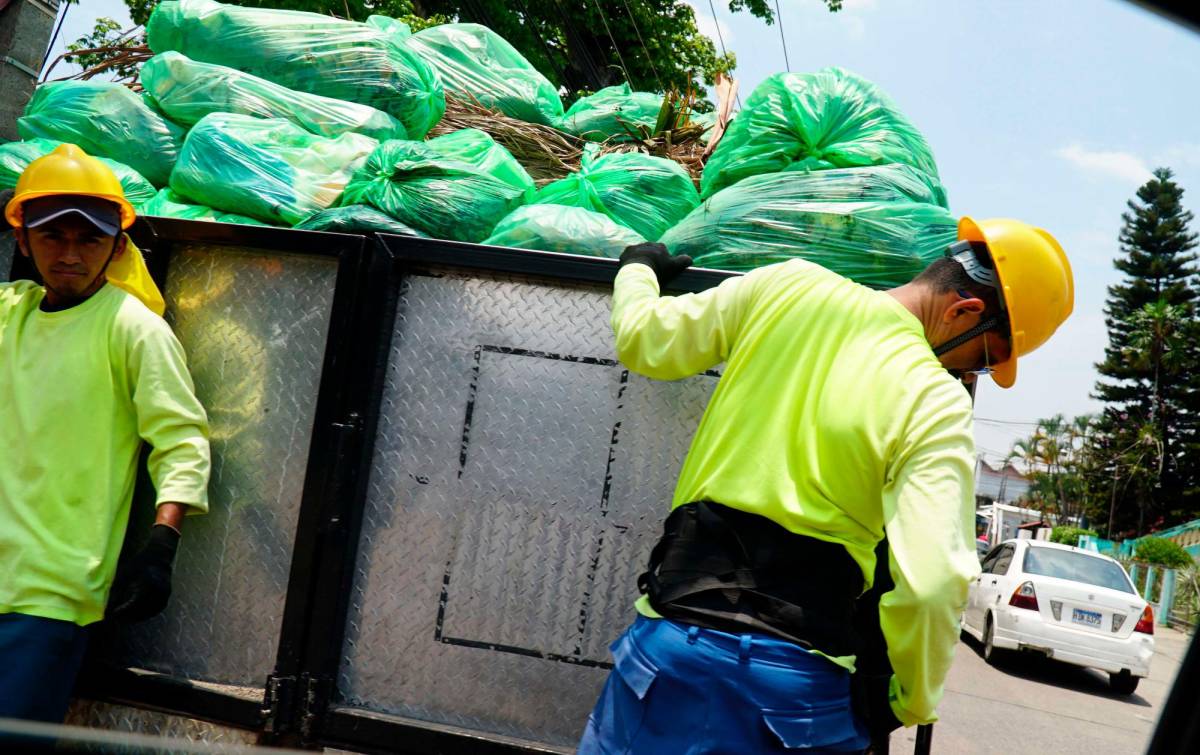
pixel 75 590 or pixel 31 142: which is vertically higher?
pixel 31 142

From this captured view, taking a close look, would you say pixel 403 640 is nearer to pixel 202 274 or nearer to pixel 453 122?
pixel 202 274

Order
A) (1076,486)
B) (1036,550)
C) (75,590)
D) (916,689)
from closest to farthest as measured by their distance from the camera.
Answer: (916,689) → (75,590) → (1036,550) → (1076,486)

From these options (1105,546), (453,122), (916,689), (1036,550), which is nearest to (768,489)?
(916,689)

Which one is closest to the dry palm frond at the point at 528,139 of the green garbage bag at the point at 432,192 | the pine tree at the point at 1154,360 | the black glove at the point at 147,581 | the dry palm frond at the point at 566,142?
the dry palm frond at the point at 566,142

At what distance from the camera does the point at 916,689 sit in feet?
6.19

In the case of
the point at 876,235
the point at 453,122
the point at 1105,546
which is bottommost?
the point at 1105,546

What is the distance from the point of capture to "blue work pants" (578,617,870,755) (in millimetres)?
1841

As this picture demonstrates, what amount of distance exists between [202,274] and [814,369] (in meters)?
1.94

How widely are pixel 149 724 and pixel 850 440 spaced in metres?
2.16

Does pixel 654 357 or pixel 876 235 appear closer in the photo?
pixel 654 357

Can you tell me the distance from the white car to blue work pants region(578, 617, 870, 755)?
391 inches

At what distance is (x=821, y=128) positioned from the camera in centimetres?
322

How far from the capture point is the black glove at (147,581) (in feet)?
8.43

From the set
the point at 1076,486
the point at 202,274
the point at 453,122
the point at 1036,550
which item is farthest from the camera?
the point at 1076,486
